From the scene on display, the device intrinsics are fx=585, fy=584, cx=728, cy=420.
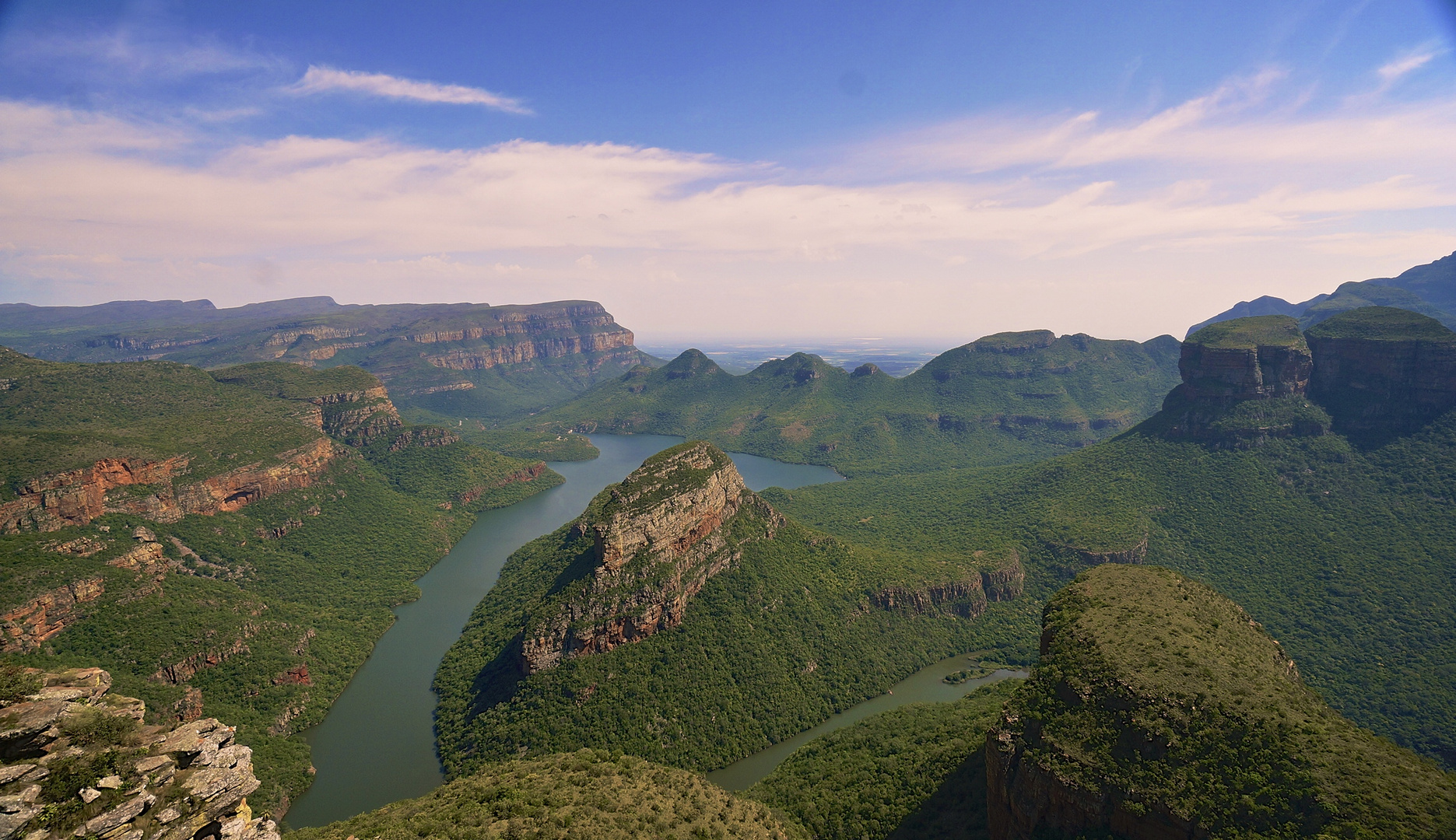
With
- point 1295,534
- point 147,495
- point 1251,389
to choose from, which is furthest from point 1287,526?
point 147,495

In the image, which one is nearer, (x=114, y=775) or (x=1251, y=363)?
(x=114, y=775)

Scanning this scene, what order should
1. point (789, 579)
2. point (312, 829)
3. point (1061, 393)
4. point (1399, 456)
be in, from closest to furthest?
point (312, 829) < point (789, 579) < point (1399, 456) < point (1061, 393)

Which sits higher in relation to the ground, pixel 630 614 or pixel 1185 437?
pixel 1185 437

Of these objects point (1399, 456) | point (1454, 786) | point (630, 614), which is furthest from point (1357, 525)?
point (630, 614)

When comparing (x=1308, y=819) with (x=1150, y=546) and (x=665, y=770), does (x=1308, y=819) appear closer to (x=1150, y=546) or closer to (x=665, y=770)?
(x=665, y=770)

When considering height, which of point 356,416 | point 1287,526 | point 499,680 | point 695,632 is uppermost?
point 356,416

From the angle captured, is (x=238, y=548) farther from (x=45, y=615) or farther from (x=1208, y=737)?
(x=1208, y=737)
